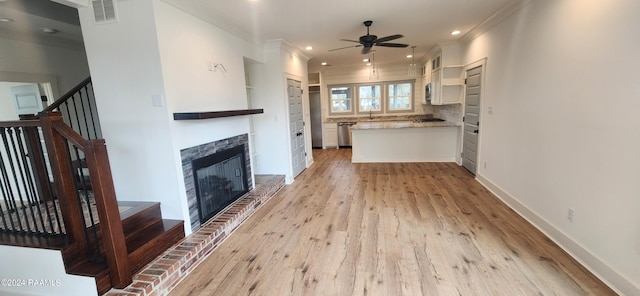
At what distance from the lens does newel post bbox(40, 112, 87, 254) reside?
1792 millimetres

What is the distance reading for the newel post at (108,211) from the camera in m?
1.78

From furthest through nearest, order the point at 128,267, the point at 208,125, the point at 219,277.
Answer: the point at 208,125
the point at 219,277
the point at 128,267

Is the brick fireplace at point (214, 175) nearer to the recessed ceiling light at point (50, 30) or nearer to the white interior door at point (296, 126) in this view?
the white interior door at point (296, 126)

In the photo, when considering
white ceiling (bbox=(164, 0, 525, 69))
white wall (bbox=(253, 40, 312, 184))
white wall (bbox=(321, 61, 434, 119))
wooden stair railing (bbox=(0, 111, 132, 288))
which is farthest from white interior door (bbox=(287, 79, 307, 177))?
wooden stair railing (bbox=(0, 111, 132, 288))

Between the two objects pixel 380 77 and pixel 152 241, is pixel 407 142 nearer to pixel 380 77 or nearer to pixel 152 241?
pixel 380 77

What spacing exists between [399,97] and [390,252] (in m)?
6.76

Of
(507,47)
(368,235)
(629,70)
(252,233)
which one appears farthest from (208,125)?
(507,47)

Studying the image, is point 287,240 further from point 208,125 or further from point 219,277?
point 208,125

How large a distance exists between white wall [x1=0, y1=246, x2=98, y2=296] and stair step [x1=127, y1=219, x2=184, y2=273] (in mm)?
326

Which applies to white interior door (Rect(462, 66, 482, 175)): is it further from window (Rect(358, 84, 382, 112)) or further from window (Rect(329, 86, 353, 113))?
window (Rect(329, 86, 353, 113))

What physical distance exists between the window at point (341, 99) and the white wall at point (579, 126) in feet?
17.7

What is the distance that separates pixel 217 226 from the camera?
2.86 meters

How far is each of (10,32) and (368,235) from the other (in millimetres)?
5104

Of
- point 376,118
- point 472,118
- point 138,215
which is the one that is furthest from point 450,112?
point 138,215
